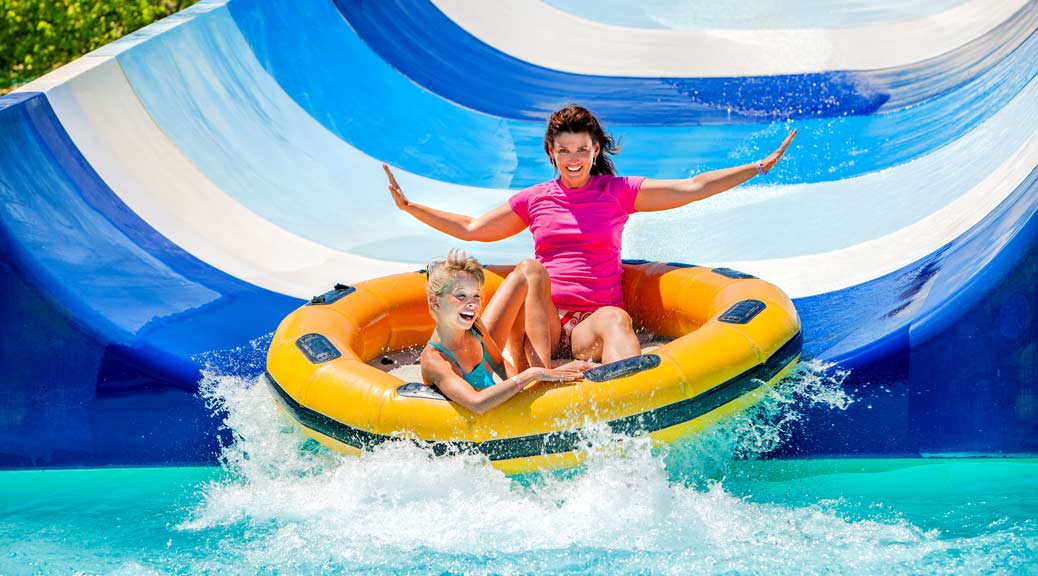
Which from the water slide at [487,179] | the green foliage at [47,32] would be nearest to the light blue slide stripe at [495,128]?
the water slide at [487,179]

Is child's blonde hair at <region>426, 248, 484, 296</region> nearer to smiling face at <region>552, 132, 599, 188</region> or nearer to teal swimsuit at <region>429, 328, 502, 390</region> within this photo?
teal swimsuit at <region>429, 328, 502, 390</region>

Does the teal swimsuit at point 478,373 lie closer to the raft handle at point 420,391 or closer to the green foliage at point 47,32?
Result: the raft handle at point 420,391

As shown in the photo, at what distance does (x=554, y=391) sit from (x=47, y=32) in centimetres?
522

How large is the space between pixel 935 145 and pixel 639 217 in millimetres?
1494

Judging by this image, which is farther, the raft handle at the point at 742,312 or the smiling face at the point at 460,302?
the raft handle at the point at 742,312

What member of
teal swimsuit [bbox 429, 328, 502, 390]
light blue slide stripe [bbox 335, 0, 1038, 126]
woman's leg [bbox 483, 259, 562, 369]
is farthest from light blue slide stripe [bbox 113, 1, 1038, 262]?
teal swimsuit [bbox 429, 328, 502, 390]

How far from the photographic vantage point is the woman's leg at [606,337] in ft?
11.6

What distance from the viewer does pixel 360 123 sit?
6.41 meters

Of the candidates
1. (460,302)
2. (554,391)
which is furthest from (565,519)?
(460,302)

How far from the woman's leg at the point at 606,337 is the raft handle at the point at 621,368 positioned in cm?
24

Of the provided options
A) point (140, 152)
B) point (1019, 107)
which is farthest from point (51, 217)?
point (1019, 107)

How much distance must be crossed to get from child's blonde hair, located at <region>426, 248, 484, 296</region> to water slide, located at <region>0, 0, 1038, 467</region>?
3.85 feet

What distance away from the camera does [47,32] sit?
23.3 feet

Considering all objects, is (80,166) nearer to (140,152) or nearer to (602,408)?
(140,152)
